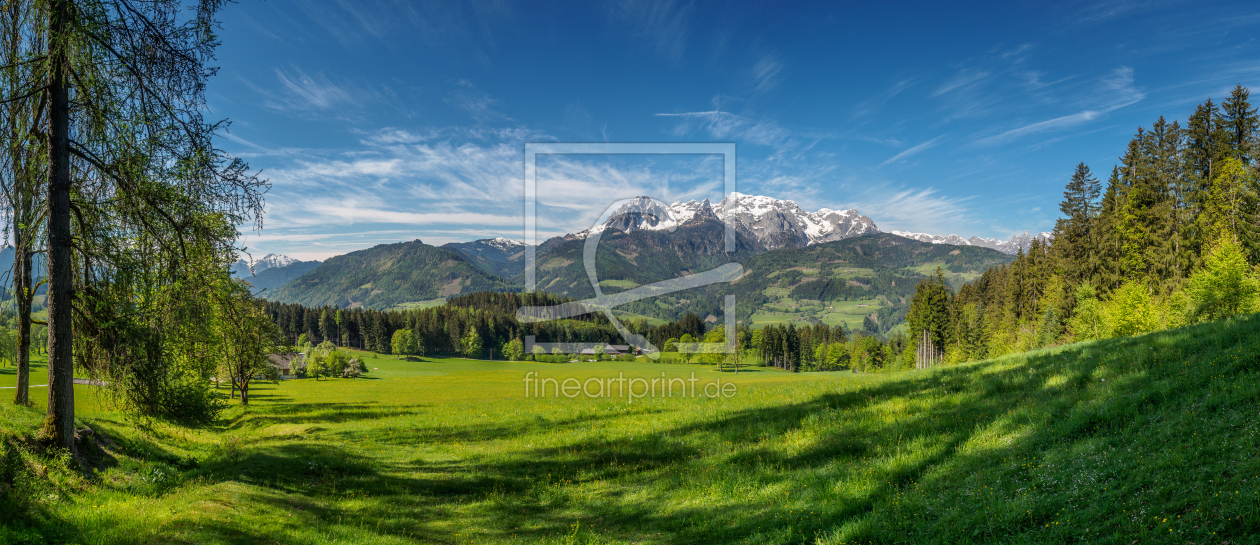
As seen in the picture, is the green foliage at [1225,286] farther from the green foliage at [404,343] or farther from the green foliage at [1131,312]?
the green foliage at [404,343]

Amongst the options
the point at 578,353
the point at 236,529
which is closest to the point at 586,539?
the point at 236,529

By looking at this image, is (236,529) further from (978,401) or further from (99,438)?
(978,401)

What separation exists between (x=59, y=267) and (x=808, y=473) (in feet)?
59.9

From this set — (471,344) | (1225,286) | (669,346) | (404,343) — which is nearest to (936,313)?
(1225,286)

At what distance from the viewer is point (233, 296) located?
106ft

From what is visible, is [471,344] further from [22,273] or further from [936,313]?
[22,273]

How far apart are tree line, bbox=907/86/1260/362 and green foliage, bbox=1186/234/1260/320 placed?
6 cm

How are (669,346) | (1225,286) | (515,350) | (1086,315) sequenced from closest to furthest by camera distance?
1. (1225,286)
2. (1086,315)
3. (669,346)
4. (515,350)

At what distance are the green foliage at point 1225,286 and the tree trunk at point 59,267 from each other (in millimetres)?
55041

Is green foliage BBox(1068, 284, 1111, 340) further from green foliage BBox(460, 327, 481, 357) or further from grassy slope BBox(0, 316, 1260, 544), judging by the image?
green foliage BBox(460, 327, 481, 357)

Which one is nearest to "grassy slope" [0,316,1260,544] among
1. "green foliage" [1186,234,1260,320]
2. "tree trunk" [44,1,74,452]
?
"tree trunk" [44,1,74,452]

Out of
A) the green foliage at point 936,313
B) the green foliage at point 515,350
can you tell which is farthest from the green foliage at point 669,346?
the green foliage at point 936,313

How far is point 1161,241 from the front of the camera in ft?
135

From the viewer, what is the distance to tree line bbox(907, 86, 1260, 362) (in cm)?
3453
